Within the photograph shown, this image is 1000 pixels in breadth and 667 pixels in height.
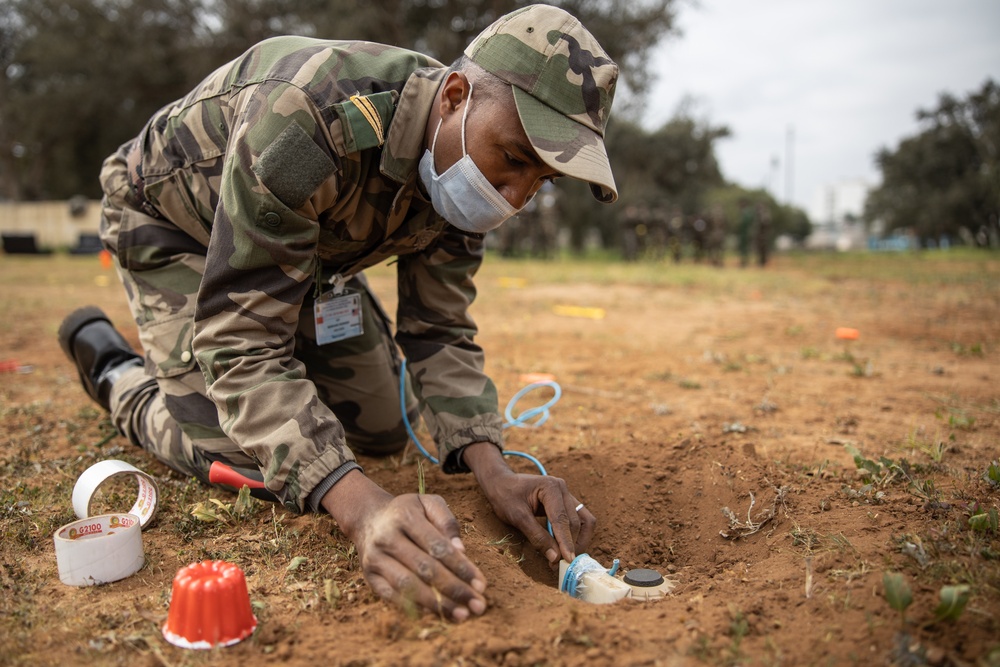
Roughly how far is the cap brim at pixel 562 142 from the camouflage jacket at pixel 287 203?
0.35 meters

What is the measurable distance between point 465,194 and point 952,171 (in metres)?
33.0

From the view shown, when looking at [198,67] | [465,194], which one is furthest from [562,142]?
[198,67]

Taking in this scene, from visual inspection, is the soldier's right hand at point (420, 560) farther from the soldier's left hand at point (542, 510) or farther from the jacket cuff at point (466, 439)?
the jacket cuff at point (466, 439)

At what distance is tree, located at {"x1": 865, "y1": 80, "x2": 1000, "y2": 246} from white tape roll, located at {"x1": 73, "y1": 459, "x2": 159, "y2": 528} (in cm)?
2753

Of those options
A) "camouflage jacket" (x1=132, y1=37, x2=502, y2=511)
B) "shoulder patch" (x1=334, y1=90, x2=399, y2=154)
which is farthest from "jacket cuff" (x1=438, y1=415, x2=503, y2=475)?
"shoulder patch" (x1=334, y1=90, x2=399, y2=154)

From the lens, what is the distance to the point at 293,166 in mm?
1817

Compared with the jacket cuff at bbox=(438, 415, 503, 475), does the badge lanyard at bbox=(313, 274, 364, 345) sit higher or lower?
higher

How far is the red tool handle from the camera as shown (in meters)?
2.30

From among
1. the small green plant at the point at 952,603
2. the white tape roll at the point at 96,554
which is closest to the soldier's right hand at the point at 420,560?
the white tape roll at the point at 96,554

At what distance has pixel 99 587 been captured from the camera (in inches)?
70.9

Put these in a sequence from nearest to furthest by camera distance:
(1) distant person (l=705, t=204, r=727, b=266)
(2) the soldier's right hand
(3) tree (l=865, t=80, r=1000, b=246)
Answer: (2) the soldier's right hand → (1) distant person (l=705, t=204, r=727, b=266) → (3) tree (l=865, t=80, r=1000, b=246)

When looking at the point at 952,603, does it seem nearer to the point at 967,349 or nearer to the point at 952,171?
the point at 967,349

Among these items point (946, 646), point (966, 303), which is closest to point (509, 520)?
point (946, 646)

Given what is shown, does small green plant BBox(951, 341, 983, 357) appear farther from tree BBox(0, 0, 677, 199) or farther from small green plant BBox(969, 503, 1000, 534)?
tree BBox(0, 0, 677, 199)
